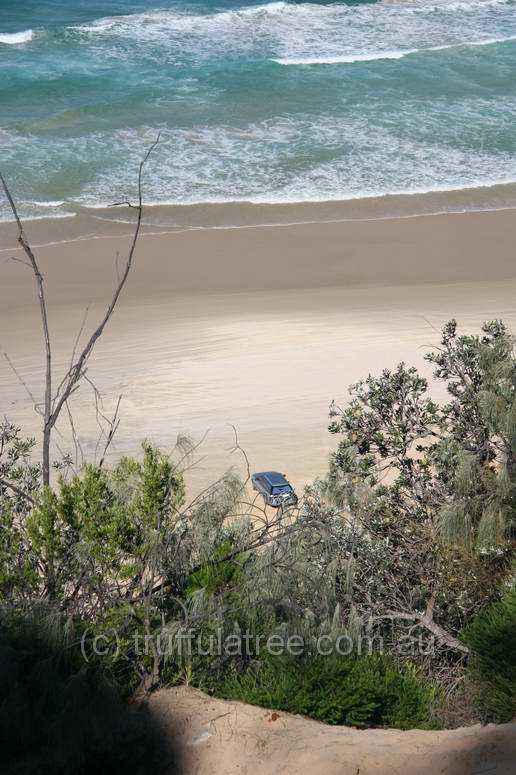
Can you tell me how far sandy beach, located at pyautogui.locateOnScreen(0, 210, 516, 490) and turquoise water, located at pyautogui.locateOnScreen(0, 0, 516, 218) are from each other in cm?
254

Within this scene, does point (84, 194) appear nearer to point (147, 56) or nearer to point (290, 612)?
point (147, 56)

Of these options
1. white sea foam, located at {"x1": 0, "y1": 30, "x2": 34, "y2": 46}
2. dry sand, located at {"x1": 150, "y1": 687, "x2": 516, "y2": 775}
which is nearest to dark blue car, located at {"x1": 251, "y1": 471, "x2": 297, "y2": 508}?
dry sand, located at {"x1": 150, "y1": 687, "x2": 516, "y2": 775}

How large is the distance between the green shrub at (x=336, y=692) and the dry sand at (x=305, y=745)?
0.13 m

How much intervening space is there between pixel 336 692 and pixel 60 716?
5.58ft

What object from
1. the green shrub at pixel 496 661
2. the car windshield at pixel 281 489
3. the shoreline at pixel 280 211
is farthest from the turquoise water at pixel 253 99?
the green shrub at pixel 496 661

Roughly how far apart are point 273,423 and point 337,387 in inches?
53.1

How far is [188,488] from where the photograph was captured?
1148 centimetres

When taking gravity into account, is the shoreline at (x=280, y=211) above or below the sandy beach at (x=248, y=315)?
above

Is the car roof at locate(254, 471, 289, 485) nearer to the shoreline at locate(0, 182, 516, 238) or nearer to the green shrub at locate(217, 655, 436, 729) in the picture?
the green shrub at locate(217, 655, 436, 729)

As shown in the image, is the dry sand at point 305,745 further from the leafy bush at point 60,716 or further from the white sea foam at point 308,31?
the white sea foam at point 308,31

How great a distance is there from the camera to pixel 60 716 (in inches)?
221

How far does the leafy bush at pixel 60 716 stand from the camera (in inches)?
220

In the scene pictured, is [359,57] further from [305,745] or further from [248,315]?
[305,745]

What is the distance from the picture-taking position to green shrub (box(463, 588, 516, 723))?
248 inches
